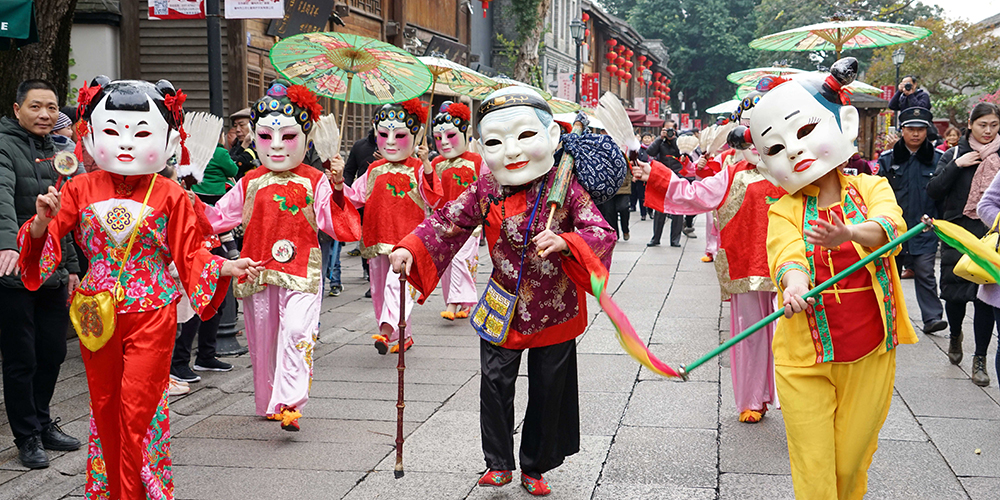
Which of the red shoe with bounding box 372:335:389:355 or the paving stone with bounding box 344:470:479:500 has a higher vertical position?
the red shoe with bounding box 372:335:389:355

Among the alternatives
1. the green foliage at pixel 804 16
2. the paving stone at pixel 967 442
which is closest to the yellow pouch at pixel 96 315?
the paving stone at pixel 967 442

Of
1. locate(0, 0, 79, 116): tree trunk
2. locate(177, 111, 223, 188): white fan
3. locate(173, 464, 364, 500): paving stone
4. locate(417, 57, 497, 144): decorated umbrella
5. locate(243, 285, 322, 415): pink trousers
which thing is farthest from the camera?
locate(417, 57, 497, 144): decorated umbrella

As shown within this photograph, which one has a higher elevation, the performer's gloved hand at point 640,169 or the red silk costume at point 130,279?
the performer's gloved hand at point 640,169

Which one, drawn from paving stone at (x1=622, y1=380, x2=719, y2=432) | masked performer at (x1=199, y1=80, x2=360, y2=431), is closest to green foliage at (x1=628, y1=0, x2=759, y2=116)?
paving stone at (x1=622, y1=380, x2=719, y2=432)

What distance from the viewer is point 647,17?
60906 mm

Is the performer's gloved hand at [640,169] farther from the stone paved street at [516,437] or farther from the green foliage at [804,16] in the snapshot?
A: the green foliage at [804,16]

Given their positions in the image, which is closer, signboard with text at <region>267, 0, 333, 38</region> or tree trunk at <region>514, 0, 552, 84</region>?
signboard with text at <region>267, 0, 333, 38</region>

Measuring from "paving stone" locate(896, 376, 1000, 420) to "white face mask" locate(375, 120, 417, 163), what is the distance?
4246 mm

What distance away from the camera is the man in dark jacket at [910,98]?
8.94 meters

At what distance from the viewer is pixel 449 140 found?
8.94 m

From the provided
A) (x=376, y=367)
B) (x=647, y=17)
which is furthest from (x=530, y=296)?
(x=647, y=17)

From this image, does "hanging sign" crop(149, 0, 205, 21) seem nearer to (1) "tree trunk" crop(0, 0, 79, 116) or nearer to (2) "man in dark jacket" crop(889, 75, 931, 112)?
(1) "tree trunk" crop(0, 0, 79, 116)

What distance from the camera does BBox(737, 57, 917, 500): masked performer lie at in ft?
11.6

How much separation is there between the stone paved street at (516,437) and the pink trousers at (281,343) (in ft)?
0.77
